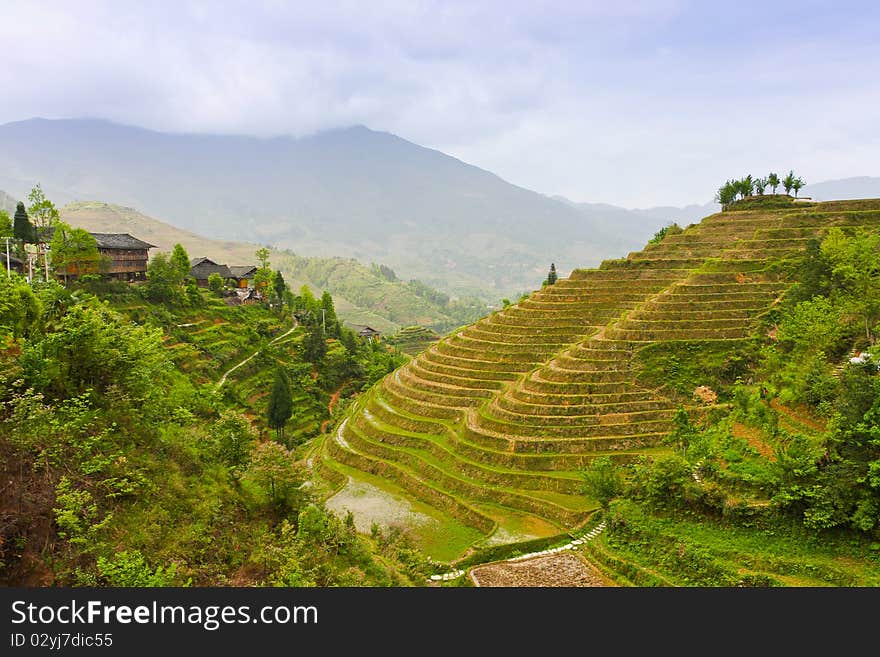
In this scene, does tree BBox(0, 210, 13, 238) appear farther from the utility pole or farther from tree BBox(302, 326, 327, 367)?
tree BBox(302, 326, 327, 367)

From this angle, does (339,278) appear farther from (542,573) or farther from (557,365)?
(542,573)

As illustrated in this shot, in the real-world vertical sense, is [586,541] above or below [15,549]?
below

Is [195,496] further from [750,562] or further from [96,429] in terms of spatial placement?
[750,562]

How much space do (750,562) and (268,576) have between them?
12.8 metres

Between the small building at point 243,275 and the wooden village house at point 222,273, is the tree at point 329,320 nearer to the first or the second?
the small building at point 243,275

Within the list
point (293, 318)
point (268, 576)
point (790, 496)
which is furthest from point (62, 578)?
point (293, 318)

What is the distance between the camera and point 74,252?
133 ft

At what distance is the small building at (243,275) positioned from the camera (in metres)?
63.8

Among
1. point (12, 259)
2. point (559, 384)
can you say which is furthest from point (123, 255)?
point (559, 384)

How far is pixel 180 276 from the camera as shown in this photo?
160 feet

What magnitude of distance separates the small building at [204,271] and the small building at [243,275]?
0.78m

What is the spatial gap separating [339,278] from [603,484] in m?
161

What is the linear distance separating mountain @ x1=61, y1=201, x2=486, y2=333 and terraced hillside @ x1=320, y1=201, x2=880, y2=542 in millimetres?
95541

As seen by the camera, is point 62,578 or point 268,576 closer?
point 62,578
